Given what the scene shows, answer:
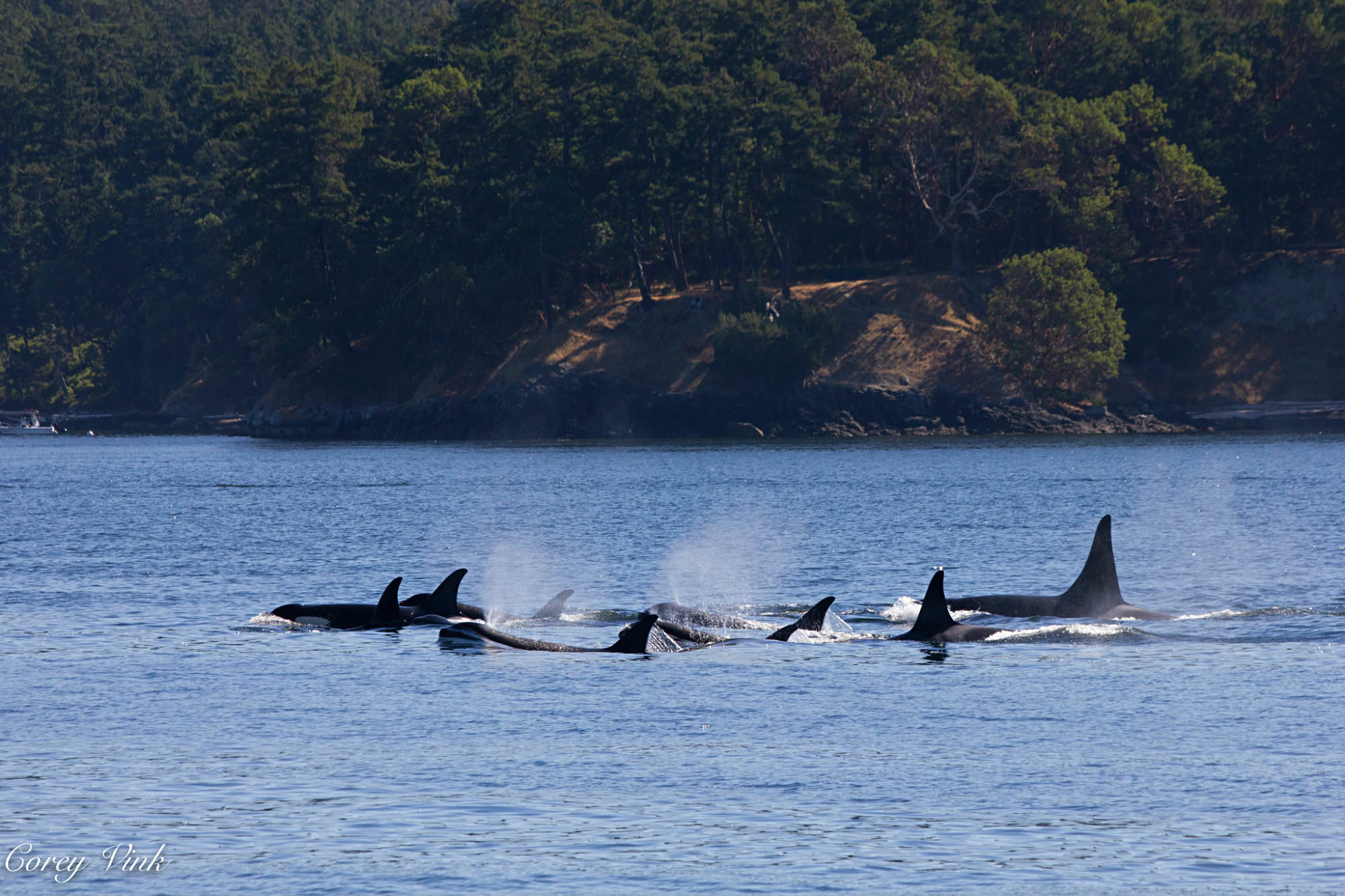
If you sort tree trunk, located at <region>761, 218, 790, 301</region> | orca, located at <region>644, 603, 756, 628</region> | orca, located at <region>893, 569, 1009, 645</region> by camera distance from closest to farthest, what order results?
orca, located at <region>893, 569, 1009, 645</region> → orca, located at <region>644, 603, 756, 628</region> → tree trunk, located at <region>761, 218, 790, 301</region>

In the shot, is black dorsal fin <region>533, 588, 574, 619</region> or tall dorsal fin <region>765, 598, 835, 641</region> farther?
black dorsal fin <region>533, 588, 574, 619</region>

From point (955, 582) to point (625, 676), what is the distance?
17.6 m

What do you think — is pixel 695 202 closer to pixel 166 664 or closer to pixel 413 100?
pixel 413 100

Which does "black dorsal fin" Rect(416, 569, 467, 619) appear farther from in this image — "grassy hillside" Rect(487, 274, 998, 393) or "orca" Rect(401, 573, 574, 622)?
"grassy hillside" Rect(487, 274, 998, 393)

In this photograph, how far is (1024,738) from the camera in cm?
2223

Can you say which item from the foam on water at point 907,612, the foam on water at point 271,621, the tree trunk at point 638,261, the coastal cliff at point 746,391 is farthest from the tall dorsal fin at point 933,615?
the tree trunk at point 638,261

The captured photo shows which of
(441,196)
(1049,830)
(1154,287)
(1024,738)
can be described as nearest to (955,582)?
(1024,738)

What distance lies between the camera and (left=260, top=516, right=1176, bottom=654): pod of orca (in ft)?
101

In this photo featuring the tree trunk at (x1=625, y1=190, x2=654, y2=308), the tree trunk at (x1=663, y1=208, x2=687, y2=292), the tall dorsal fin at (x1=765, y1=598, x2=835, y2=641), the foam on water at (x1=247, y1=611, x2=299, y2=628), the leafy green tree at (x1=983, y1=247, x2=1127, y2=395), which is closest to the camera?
the tall dorsal fin at (x1=765, y1=598, x2=835, y2=641)

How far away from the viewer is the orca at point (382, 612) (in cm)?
3441

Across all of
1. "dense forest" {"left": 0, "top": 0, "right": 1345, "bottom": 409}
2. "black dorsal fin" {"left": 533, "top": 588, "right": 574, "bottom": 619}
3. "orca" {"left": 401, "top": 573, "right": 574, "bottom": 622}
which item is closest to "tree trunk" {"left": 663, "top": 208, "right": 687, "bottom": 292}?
"dense forest" {"left": 0, "top": 0, "right": 1345, "bottom": 409}

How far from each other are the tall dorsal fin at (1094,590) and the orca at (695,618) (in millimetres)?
6708

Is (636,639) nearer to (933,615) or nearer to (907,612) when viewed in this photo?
(933,615)

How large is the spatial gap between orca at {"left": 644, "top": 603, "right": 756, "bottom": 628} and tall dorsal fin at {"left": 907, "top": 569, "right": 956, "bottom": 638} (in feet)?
12.9
